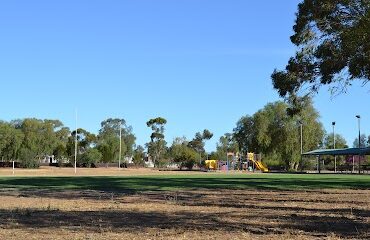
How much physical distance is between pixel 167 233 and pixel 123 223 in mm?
1946

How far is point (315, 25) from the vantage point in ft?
76.9

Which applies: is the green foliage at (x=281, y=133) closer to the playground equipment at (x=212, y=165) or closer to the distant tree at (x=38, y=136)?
the playground equipment at (x=212, y=165)

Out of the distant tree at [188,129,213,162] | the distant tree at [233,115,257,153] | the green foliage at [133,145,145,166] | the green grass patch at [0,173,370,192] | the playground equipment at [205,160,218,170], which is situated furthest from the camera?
the distant tree at [188,129,213,162]

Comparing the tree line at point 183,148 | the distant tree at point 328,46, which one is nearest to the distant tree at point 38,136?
the tree line at point 183,148

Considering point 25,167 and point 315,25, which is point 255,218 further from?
point 25,167

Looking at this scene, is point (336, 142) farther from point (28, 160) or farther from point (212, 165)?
point (28, 160)

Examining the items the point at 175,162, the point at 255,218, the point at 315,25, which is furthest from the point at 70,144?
the point at 255,218

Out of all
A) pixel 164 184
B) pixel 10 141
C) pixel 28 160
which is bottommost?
pixel 164 184

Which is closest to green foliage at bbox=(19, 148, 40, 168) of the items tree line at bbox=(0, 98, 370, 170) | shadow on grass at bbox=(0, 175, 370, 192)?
tree line at bbox=(0, 98, 370, 170)

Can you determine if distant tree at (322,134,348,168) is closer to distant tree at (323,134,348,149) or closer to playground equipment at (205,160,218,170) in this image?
distant tree at (323,134,348,149)

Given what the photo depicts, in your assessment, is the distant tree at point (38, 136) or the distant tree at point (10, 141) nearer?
the distant tree at point (10, 141)

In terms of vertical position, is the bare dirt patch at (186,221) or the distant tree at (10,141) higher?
the distant tree at (10,141)

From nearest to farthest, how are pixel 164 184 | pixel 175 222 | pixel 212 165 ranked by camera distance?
pixel 175 222, pixel 164 184, pixel 212 165

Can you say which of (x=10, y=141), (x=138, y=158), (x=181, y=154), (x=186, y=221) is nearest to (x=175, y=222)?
(x=186, y=221)
